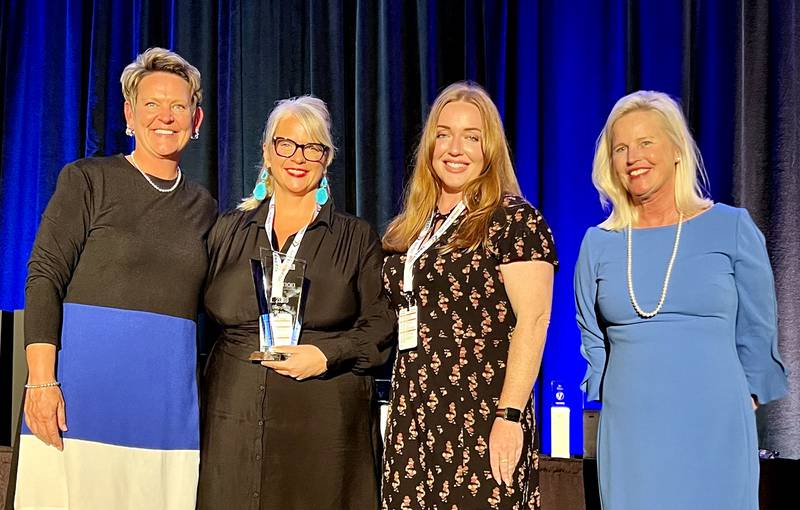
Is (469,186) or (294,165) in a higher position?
(294,165)

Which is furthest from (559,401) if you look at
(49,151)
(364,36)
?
(49,151)

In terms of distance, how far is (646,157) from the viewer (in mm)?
2705

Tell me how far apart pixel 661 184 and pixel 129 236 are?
1.55 meters

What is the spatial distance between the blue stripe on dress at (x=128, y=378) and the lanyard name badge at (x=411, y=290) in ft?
2.19

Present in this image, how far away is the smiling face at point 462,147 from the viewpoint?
2.70 meters

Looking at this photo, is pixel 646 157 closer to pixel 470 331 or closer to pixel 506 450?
pixel 470 331

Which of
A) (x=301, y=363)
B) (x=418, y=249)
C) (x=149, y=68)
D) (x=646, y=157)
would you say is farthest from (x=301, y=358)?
(x=646, y=157)

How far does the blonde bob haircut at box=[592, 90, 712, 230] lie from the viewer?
2713 mm

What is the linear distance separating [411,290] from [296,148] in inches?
23.5

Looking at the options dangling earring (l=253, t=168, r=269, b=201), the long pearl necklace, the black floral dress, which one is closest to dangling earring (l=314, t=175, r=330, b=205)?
dangling earring (l=253, t=168, r=269, b=201)

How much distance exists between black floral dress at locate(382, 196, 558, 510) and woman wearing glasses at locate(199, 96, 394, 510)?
211 mm

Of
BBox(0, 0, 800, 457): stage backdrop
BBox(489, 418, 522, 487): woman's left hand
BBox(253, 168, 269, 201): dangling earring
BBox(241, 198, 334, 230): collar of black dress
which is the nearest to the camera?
BBox(489, 418, 522, 487): woman's left hand

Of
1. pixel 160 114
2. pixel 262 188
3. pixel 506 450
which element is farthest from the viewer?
pixel 262 188

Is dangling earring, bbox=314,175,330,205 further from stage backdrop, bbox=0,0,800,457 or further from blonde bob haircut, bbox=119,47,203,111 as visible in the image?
stage backdrop, bbox=0,0,800,457
